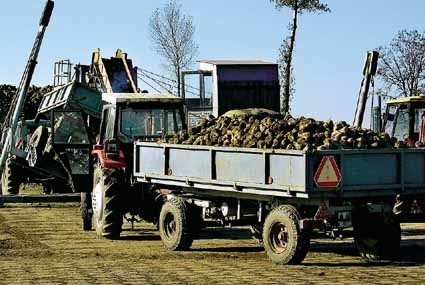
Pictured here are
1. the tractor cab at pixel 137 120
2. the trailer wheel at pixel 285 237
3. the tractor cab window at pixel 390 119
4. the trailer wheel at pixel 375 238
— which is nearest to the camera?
the trailer wheel at pixel 285 237

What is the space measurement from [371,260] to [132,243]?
13.8 feet

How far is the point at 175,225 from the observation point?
48.4 ft

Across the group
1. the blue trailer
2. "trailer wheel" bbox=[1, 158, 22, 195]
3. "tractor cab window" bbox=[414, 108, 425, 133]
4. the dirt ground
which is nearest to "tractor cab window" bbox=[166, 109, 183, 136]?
the dirt ground

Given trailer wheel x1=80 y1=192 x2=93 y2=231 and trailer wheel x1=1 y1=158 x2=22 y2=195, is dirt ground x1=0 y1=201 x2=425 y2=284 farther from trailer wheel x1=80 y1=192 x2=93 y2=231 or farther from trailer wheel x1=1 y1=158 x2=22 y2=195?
trailer wheel x1=1 y1=158 x2=22 y2=195

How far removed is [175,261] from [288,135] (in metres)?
2.42

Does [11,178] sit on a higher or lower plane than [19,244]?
higher

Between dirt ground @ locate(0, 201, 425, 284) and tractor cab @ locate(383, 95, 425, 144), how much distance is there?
271 centimetres

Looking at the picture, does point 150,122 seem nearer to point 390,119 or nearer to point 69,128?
point 69,128

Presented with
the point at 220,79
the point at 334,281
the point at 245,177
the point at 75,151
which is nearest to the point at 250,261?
the point at 245,177

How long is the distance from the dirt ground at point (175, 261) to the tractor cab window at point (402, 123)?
2801mm

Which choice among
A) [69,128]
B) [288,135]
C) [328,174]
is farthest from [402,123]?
[328,174]

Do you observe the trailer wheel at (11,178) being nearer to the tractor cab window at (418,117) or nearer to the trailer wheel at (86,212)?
the trailer wheel at (86,212)

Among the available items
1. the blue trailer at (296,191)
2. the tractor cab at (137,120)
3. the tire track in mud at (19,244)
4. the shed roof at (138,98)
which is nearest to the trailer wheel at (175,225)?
the blue trailer at (296,191)

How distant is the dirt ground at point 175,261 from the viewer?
38.1 ft
